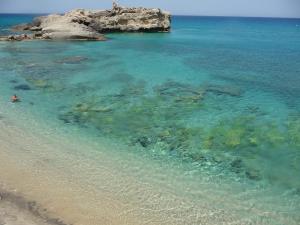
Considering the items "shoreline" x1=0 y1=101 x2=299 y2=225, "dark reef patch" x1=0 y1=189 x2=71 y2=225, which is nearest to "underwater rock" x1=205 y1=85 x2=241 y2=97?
"shoreline" x1=0 y1=101 x2=299 y2=225

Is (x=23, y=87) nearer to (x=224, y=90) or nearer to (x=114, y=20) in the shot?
(x=224, y=90)

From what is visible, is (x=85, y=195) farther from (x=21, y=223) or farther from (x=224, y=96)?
(x=224, y=96)

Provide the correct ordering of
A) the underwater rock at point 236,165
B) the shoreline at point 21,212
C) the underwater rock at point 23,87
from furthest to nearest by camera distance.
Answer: the underwater rock at point 23,87
the underwater rock at point 236,165
the shoreline at point 21,212

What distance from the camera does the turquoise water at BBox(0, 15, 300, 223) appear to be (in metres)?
15.0

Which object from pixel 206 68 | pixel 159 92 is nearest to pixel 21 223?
pixel 159 92

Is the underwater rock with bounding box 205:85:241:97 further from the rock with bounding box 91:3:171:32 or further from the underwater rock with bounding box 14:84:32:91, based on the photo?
the rock with bounding box 91:3:171:32

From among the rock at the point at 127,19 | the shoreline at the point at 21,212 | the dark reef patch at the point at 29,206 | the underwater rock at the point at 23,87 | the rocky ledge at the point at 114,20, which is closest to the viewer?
the shoreline at the point at 21,212

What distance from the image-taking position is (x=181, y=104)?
22109 mm

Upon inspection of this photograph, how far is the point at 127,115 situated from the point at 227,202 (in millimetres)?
9446

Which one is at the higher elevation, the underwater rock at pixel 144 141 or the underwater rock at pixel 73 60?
the underwater rock at pixel 73 60

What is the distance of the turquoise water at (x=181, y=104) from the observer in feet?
49.3

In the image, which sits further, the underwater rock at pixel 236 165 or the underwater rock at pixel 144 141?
the underwater rock at pixel 144 141

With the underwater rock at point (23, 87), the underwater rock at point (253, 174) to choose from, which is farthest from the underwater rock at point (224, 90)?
the underwater rock at point (23, 87)

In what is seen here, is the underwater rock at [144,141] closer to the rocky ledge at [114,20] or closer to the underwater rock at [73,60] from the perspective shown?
the underwater rock at [73,60]
